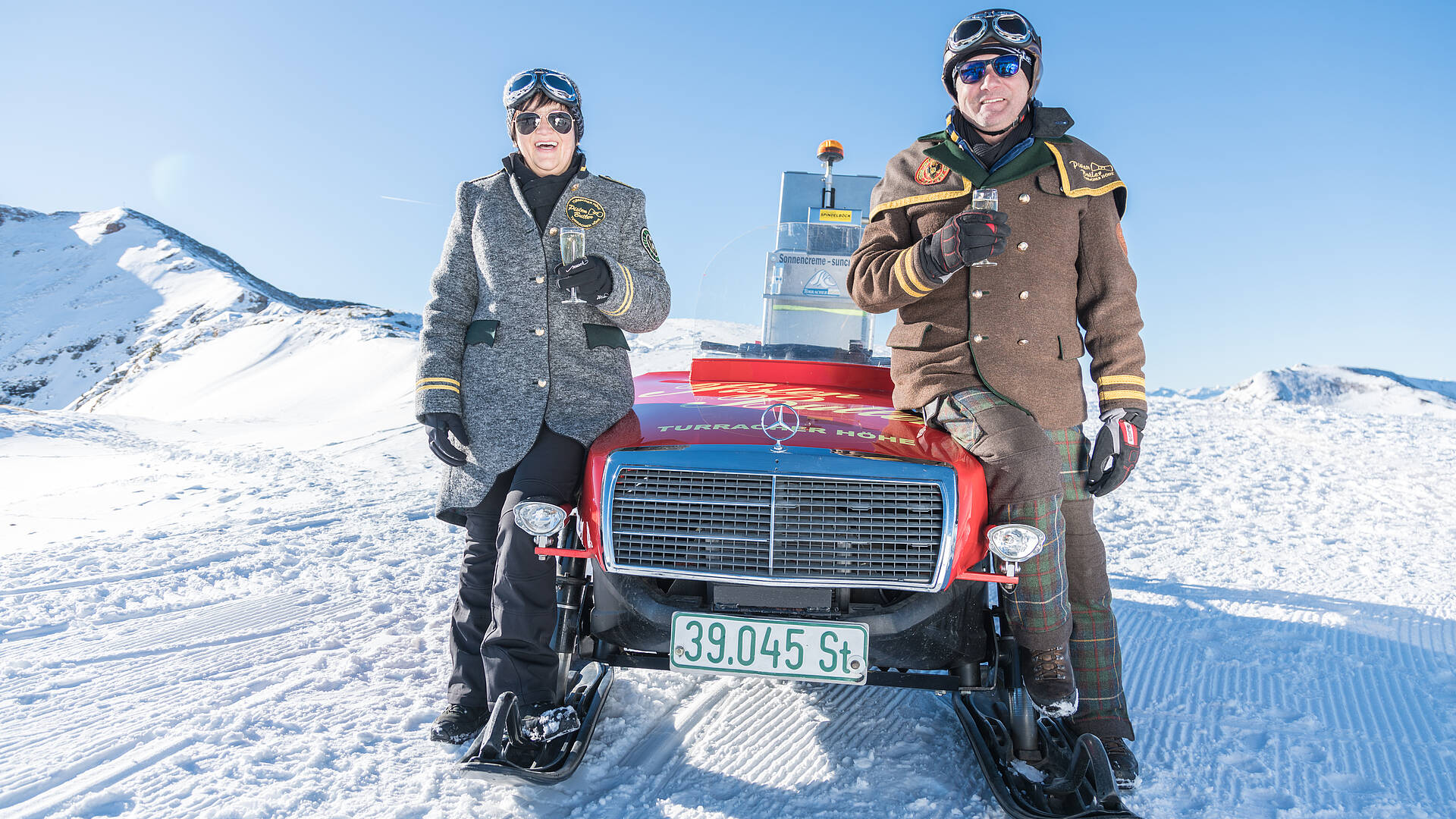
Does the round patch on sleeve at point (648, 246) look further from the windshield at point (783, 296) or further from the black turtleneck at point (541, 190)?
the windshield at point (783, 296)

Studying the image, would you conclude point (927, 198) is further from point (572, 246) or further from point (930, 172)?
point (572, 246)

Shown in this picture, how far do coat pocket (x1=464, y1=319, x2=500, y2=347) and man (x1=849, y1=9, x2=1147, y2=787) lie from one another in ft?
4.41

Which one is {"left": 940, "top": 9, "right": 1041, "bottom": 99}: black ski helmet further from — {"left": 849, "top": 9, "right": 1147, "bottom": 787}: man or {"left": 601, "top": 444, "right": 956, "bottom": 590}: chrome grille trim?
{"left": 601, "top": 444, "right": 956, "bottom": 590}: chrome grille trim

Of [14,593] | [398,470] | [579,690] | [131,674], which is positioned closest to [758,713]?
[579,690]

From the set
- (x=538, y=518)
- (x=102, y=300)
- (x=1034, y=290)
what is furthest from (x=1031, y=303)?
(x=102, y=300)

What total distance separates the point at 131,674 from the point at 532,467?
1.87 meters

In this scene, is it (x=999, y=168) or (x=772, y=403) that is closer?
(x=999, y=168)

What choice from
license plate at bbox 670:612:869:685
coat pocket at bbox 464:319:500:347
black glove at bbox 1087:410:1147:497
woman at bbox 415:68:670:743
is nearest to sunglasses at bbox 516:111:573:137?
woman at bbox 415:68:670:743

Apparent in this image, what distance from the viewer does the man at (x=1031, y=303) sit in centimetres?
290

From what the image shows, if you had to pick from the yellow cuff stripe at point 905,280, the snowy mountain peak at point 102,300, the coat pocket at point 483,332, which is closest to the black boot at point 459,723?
the coat pocket at point 483,332

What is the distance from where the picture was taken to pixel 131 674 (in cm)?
334

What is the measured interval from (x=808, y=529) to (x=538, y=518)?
32.7 inches

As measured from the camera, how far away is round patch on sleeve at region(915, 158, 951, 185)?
3078mm

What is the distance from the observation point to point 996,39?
2.94m
